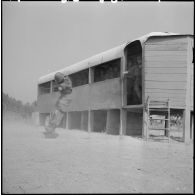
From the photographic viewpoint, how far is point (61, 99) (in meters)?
3.39

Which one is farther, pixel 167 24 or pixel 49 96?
pixel 49 96

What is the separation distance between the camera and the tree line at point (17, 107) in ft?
10.5

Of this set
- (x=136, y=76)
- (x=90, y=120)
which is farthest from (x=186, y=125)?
(x=90, y=120)

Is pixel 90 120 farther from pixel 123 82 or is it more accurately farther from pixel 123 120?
pixel 123 120

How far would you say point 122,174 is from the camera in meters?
2.88

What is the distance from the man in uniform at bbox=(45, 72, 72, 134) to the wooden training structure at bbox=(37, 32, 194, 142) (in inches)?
2.3

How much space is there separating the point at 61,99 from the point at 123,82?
792 millimetres

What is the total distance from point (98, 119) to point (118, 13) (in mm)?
1366

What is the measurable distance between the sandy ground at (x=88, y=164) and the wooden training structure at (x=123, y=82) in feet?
0.82

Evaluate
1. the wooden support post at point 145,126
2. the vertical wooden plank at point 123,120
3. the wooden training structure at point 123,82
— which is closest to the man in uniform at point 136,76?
the wooden training structure at point 123,82

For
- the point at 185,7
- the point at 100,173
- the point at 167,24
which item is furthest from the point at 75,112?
the point at 185,7

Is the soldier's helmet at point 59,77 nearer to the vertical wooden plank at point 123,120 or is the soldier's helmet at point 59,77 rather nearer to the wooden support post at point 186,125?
the vertical wooden plank at point 123,120

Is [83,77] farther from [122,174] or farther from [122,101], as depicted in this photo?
[122,174]

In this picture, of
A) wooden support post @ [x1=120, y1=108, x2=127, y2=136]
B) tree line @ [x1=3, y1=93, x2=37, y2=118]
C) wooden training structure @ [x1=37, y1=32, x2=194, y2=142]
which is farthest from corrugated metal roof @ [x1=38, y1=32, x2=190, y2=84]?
wooden support post @ [x1=120, y1=108, x2=127, y2=136]
